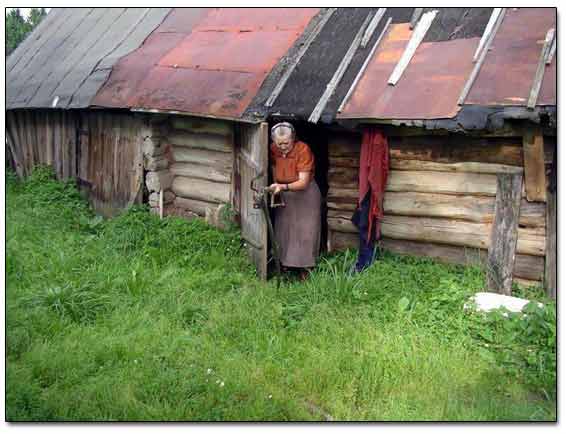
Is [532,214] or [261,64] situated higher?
[261,64]

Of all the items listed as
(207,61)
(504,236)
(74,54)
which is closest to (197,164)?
(207,61)

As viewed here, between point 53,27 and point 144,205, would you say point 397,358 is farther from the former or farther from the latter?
point 53,27

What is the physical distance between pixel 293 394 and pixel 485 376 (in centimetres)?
143

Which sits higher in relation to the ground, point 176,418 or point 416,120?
point 416,120

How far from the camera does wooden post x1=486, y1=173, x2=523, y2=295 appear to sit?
5789mm

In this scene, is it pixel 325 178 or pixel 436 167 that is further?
pixel 325 178

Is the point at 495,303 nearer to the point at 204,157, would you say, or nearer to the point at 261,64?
the point at 261,64

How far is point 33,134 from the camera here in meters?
9.70

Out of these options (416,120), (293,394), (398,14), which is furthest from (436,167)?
(293,394)

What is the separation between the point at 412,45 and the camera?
20.7 feet

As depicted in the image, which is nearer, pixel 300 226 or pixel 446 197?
pixel 446 197

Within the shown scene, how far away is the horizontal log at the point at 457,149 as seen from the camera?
5.77 m

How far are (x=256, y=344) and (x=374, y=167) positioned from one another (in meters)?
2.13

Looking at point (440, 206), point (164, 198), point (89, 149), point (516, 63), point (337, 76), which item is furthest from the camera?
point (89, 149)
